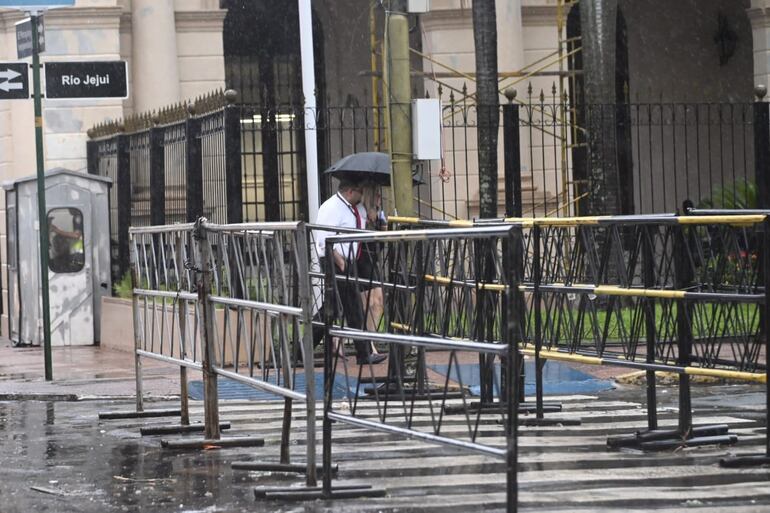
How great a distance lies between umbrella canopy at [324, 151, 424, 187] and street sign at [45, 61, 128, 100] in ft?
7.81

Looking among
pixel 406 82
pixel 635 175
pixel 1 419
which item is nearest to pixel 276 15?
pixel 635 175

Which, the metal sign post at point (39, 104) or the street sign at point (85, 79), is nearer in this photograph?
the metal sign post at point (39, 104)

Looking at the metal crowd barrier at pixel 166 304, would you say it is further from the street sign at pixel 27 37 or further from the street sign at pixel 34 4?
the street sign at pixel 27 37

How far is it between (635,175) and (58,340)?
43.1 ft

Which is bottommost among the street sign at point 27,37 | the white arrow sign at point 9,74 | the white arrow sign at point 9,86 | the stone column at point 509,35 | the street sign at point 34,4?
the white arrow sign at point 9,86

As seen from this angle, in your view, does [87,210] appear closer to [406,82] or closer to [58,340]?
[58,340]

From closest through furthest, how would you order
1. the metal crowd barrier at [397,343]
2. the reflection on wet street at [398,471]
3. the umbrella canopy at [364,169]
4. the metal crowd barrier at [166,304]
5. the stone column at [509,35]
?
1. the metal crowd barrier at [397,343]
2. the reflection on wet street at [398,471]
3. the metal crowd barrier at [166,304]
4. the umbrella canopy at [364,169]
5. the stone column at [509,35]

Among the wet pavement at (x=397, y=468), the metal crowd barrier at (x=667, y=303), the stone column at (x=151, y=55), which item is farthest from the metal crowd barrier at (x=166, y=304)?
the stone column at (x=151, y=55)

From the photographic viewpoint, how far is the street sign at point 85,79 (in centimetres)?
1423

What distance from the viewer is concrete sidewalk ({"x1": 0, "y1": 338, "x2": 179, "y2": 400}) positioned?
42.5ft

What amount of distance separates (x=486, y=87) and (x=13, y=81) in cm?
563

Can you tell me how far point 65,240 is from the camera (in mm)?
18438

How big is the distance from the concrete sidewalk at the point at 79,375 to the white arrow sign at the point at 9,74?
277 centimetres

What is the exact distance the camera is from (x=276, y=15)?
86.4 ft
